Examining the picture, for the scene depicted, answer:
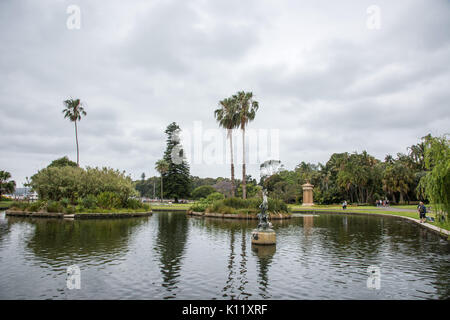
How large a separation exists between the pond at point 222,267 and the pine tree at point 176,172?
63413mm

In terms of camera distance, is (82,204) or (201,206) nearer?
(82,204)

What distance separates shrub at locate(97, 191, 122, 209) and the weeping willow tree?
34.3 meters

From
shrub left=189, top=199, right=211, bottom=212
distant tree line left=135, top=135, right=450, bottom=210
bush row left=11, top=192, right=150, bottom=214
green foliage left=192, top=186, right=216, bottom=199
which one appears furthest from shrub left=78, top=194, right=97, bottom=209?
green foliage left=192, top=186, right=216, bottom=199

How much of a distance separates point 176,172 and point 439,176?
2884 inches

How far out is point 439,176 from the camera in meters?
12.5

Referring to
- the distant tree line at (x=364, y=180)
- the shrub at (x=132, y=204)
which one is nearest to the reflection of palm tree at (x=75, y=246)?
the shrub at (x=132, y=204)

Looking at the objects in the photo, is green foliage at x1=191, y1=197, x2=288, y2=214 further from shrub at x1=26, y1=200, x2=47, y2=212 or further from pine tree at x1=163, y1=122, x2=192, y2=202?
pine tree at x1=163, y1=122, x2=192, y2=202

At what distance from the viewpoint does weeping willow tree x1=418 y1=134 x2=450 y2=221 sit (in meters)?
12.5

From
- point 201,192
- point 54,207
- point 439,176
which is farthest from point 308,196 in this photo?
point 439,176

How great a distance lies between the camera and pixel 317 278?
10.2 metres

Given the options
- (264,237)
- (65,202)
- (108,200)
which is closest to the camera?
(264,237)

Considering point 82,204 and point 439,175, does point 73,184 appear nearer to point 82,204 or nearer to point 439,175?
point 82,204

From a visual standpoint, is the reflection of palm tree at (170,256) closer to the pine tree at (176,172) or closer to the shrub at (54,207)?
the shrub at (54,207)
